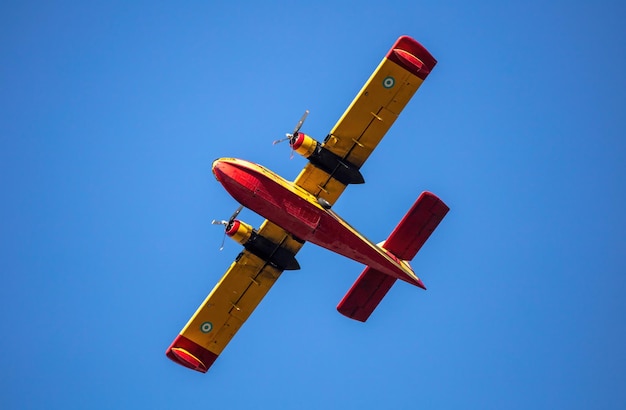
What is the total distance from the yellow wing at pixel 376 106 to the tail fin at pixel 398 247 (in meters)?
2.99

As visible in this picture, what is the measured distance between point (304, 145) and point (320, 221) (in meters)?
2.86

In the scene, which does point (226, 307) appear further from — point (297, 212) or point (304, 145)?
point (304, 145)

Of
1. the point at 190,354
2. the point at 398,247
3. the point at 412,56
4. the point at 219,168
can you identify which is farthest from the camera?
the point at 190,354

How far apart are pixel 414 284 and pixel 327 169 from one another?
5.78 m

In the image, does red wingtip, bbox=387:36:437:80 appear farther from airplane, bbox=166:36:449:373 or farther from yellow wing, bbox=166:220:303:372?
yellow wing, bbox=166:220:303:372

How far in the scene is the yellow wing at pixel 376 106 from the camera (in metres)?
26.3

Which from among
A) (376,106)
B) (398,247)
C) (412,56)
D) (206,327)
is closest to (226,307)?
(206,327)

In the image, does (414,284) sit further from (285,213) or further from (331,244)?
→ (285,213)

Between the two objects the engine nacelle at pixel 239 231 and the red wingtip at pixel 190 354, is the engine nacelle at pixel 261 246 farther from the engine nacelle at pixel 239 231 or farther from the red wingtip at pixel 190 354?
the red wingtip at pixel 190 354

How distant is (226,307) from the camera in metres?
29.2

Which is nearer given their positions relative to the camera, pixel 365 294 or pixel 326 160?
pixel 326 160

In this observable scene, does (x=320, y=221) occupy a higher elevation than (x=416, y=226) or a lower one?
lower

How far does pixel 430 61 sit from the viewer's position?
26.6m

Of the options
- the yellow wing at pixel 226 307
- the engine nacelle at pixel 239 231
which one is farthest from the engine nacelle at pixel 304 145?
the engine nacelle at pixel 239 231
